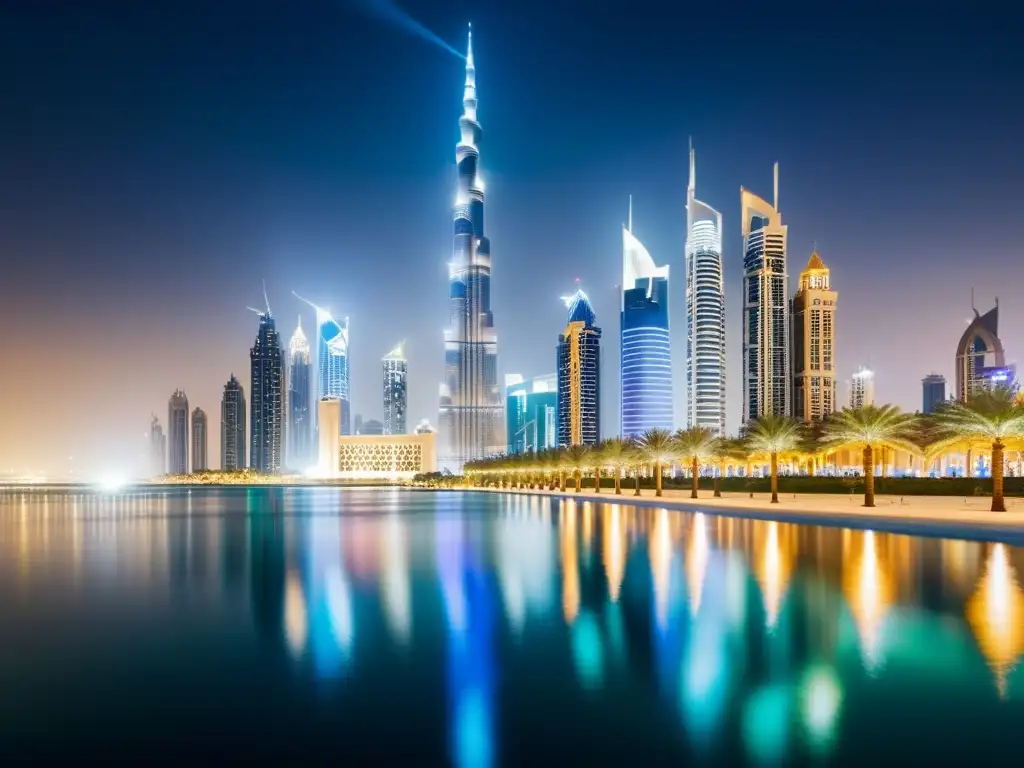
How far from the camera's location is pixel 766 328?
184m

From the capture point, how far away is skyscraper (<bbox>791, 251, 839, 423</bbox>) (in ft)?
560

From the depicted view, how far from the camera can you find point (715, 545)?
21.5 meters

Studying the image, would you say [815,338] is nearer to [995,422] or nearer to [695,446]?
[695,446]

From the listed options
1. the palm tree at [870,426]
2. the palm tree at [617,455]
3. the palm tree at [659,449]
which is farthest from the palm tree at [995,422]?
the palm tree at [617,455]

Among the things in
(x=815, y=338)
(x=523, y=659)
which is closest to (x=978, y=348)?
(x=815, y=338)

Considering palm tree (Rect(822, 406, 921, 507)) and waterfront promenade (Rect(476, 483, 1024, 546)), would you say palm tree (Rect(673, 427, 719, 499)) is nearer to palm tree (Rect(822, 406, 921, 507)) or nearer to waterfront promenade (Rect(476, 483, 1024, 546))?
waterfront promenade (Rect(476, 483, 1024, 546))

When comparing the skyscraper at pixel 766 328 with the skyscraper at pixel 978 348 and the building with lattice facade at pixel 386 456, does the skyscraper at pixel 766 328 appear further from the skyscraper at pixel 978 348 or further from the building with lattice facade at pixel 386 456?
the building with lattice facade at pixel 386 456

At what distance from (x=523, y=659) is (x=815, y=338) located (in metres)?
177

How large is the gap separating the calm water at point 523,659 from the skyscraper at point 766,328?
17312 cm

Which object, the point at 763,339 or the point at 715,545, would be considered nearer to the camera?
the point at 715,545

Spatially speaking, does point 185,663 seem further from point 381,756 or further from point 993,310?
point 993,310

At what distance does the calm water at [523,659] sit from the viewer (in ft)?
21.3

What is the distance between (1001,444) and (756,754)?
32293 millimetres

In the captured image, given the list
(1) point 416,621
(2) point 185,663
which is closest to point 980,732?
(1) point 416,621
